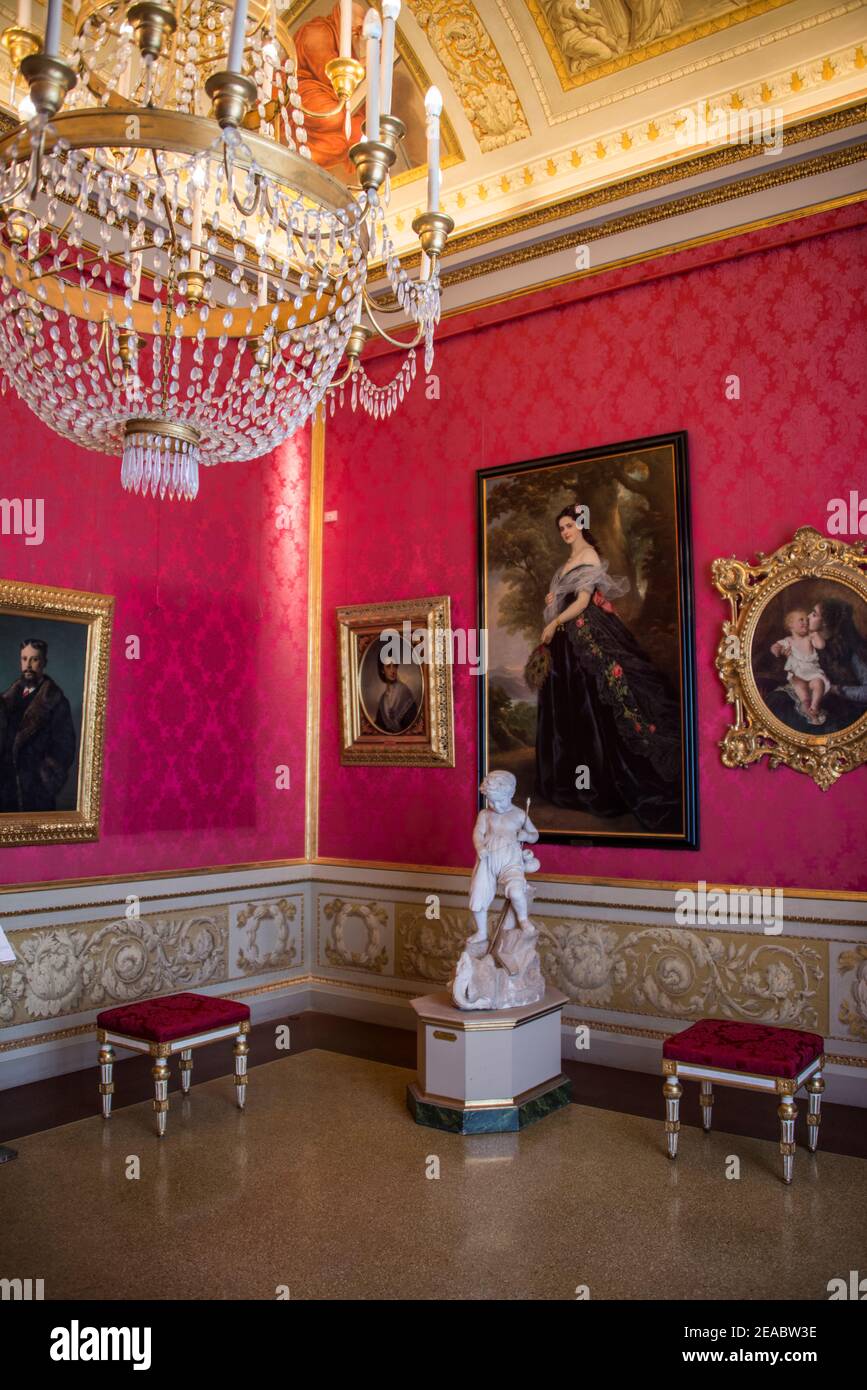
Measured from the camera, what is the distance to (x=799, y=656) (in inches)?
248

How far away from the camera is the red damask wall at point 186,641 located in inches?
270

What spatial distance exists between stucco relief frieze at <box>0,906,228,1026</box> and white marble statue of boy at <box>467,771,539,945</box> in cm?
261

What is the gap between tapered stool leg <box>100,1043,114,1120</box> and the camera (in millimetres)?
5809

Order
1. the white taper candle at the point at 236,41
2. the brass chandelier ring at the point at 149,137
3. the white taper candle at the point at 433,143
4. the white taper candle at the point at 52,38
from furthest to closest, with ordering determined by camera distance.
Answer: the white taper candle at the point at 433,143
the brass chandelier ring at the point at 149,137
the white taper candle at the point at 236,41
the white taper candle at the point at 52,38

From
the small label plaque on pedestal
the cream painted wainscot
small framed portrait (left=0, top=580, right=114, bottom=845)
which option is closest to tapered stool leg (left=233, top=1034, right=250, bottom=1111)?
the small label plaque on pedestal

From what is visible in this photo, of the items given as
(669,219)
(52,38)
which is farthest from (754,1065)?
(669,219)

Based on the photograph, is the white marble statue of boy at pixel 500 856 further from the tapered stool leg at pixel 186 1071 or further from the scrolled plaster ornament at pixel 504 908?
the tapered stool leg at pixel 186 1071

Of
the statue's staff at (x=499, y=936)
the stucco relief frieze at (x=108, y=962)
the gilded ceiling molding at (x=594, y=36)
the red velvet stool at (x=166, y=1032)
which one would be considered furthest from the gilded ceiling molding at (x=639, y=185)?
the red velvet stool at (x=166, y=1032)

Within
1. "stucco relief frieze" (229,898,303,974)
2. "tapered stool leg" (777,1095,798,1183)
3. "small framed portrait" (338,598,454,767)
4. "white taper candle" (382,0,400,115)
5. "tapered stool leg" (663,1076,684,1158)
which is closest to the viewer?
"white taper candle" (382,0,400,115)

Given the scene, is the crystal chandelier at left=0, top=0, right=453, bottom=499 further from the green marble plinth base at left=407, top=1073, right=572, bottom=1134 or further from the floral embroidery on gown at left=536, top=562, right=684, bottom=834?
the green marble plinth base at left=407, top=1073, right=572, bottom=1134

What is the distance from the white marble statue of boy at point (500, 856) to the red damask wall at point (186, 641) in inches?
105

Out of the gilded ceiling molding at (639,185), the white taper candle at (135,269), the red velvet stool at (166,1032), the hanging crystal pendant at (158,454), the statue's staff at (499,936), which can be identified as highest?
the gilded ceiling molding at (639,185)

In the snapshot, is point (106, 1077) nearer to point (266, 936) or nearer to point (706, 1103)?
point (266, 936)
